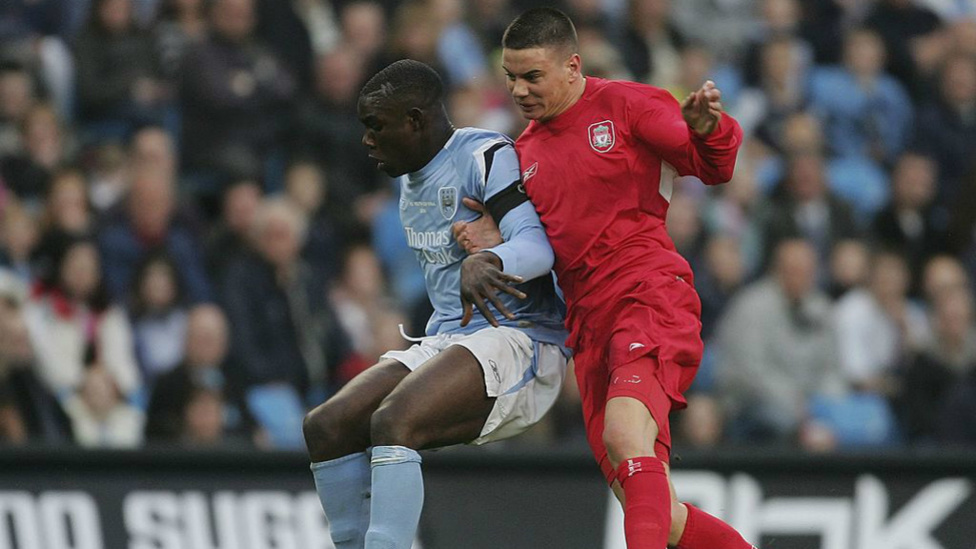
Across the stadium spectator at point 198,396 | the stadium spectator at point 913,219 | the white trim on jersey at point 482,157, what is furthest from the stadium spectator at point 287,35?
the white trim on jersey at point 482,157

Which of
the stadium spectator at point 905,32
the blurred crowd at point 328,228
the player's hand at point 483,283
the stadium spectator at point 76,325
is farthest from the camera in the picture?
the stadium spectator at point 905,32

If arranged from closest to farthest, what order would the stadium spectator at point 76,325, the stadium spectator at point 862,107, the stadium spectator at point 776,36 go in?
1. the stadium spectator at point 76,325
2. the stadium spectator at point 862,107
3. the stadium spectator at point 776,36

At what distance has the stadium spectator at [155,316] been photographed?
29.8 feet

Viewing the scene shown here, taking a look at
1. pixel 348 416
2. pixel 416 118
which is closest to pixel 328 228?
pixel 416 118

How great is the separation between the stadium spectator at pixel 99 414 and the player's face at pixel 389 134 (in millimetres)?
3593

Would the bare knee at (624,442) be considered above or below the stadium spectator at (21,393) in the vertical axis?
below

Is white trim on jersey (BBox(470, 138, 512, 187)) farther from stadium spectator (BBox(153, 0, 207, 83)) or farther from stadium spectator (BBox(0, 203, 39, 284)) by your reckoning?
stadium spectator (BBox(153, 0, 207, 83))

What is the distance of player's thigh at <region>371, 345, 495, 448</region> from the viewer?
5.25 metres

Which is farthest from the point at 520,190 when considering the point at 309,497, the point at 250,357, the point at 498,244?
the point at 250,357

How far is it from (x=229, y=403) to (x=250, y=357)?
34 cm

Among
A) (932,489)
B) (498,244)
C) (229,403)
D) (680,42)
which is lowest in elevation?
(932,489)

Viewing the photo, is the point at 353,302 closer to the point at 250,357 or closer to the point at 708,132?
the point at 250,357

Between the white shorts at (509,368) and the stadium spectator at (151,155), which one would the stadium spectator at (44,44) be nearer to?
the stadium spectator at (151,155)

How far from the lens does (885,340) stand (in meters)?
10.1
